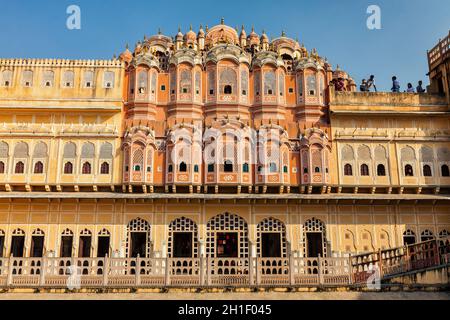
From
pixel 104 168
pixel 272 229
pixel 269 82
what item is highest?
pixel 269 82

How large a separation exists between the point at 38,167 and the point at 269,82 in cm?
1308

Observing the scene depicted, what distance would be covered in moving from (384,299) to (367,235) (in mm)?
12054

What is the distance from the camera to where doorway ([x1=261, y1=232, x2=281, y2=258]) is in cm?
2639

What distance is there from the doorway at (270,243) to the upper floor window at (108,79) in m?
11.5

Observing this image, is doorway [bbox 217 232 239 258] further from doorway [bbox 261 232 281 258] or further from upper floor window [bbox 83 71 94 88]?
upper floor window [bbox 83 71 94 88]

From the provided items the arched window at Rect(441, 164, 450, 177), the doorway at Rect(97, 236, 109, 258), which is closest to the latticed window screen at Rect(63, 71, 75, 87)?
the doorway at Rect(97, 236, 109, 258)

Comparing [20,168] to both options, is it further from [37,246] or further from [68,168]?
[37,246]

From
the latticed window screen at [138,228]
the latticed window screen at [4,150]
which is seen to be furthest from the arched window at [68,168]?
the latticed window screen at [138,228]

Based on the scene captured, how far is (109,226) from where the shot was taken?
85.7 ft

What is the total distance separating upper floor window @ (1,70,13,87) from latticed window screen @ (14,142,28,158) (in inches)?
140

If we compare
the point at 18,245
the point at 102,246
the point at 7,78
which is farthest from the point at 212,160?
the point at 7,78

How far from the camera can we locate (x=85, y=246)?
2612cm
